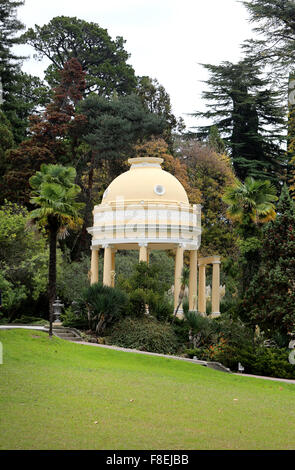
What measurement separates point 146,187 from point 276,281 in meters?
12.5

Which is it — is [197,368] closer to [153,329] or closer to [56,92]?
[153,329]

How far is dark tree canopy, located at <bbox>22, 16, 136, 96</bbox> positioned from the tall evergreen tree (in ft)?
33.8

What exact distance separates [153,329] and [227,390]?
12704mm

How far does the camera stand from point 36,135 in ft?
171

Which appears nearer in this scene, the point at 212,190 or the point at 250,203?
the point at 250,203

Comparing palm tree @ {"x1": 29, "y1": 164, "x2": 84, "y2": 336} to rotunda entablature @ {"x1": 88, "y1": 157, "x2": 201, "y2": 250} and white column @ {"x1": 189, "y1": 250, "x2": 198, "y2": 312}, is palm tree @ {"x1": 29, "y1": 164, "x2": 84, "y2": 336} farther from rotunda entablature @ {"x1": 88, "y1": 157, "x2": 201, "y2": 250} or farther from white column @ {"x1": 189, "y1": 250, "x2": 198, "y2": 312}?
white column @ {"x1": 189, "y1": 250, "x2": 198, "y2": 312}

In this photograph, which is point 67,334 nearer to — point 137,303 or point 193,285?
point 137,303

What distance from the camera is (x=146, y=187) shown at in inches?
1533

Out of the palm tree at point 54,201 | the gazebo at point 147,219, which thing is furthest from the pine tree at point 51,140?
the palm tree at point 54,201

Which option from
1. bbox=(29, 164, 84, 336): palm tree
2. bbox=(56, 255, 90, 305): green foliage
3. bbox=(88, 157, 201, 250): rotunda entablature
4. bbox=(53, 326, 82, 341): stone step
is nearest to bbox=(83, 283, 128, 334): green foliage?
bbox=(53, 326, 82, 341): stone step

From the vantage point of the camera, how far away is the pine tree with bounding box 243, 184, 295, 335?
93.7 ft

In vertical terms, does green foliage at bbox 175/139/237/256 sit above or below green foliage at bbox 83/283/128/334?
above

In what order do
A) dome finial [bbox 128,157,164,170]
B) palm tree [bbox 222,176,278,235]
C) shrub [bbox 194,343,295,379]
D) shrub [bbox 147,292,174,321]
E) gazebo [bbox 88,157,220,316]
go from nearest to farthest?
1. shrub [bbox 194,343,295,379]
2. palm tree [bbox 222,176,278,235]
3. shrub [bbox 147,292,174,321]
4. gazebo [bbox 88,157,220,316]
5. dome finial [bbox 128,157,164,170]

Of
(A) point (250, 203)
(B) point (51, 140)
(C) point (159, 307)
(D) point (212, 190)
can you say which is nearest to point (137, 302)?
(C) point (159, 307)
